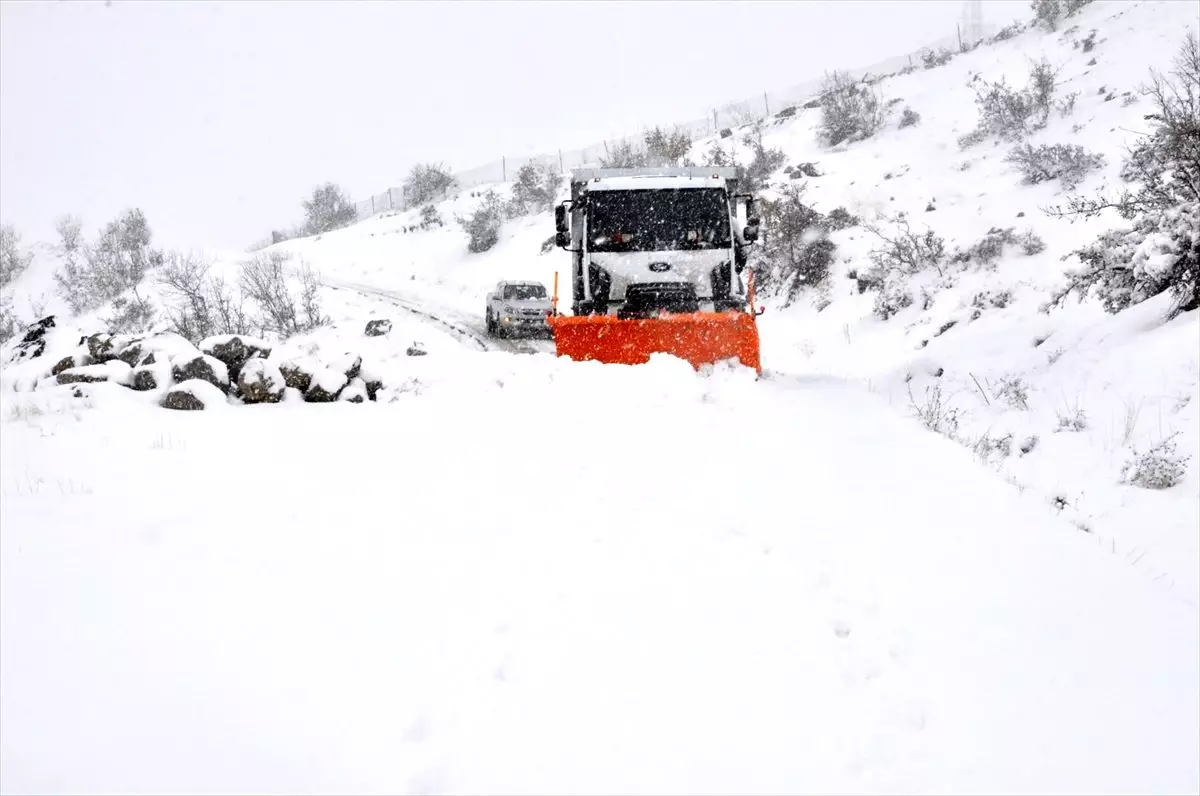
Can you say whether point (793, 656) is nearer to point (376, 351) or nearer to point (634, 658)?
point (634, 658)

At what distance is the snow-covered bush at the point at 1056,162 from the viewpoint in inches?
708

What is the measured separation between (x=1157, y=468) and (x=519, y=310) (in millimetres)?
12799

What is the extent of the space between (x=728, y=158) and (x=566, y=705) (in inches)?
1174

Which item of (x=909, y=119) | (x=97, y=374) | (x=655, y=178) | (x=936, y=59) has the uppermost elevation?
(x=936, y=59)

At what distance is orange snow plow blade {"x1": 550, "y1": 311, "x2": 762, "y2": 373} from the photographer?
30.8ft

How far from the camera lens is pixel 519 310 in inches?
661

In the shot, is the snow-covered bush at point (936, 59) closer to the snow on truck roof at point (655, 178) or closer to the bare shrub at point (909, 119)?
the bare shrub at point (909, 119)

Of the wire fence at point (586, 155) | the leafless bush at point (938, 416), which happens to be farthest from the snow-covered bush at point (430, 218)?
the leafless bush at point (938, 416)

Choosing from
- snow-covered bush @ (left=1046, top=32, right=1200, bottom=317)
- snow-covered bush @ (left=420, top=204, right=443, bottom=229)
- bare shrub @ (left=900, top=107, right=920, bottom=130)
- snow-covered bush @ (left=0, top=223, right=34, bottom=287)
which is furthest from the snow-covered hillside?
snow-covered bush @ (left=0, top=223, right=34, bottom=287)

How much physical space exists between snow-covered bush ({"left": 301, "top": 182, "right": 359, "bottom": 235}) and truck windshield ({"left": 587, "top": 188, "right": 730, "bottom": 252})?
183 ft

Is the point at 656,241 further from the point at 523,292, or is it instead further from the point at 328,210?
the point at 328,210

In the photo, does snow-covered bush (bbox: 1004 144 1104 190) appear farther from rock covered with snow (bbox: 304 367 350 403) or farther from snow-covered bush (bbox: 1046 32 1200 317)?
rock covered with snow (bbox: 304 367 350 403)

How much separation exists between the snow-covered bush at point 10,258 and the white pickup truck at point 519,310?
48.8m

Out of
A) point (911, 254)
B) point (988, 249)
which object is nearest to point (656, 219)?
point (911, 254)
